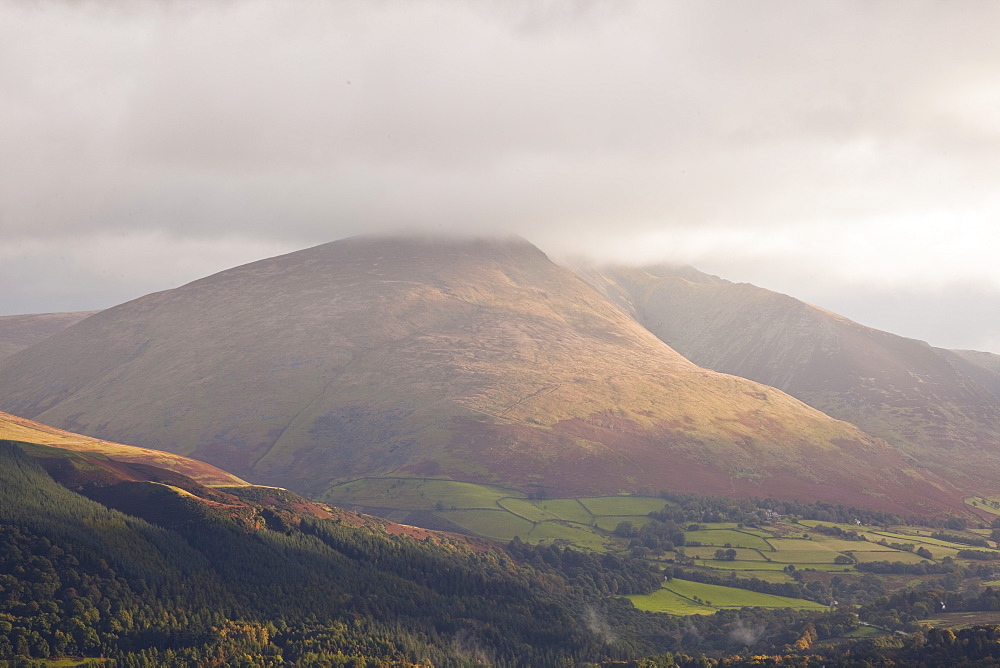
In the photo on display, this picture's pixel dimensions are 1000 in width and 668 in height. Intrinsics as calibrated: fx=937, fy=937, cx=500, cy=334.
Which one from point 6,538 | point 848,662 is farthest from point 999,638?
point 6,538

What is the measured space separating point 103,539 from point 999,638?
174792 mm

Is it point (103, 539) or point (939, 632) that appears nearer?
point (939, 632)

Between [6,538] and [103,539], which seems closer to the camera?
[6,538]

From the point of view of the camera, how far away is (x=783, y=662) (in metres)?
179

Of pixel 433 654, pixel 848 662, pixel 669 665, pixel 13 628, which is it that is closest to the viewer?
pixel 13 628

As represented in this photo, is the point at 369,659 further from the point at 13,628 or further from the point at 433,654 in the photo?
the point at 13,628

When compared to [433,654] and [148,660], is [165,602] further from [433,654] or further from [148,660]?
[433,654]

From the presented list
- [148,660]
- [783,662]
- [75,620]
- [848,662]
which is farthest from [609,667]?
[75,620]

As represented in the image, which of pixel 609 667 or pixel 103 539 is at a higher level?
pixel 103 539

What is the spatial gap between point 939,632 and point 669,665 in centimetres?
5186

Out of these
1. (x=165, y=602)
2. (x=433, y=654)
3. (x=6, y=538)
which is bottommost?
(x=433, y=654)

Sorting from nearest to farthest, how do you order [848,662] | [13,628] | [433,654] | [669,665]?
[13,628] < [848,662] < [669,665] < [433,654]

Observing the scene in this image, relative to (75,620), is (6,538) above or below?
above

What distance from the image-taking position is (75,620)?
548 ft
